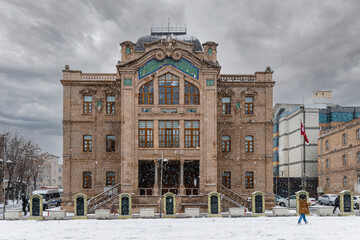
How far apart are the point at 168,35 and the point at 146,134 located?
12.7 meters

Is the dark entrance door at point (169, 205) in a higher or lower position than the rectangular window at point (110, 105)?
lower

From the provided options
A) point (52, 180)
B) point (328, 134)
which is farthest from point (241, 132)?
point (52, 180)

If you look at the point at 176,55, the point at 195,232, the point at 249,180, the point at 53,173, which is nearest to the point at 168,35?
the point at 176,55

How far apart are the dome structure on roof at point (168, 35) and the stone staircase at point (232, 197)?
49.1 ft

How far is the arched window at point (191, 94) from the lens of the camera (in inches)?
1559

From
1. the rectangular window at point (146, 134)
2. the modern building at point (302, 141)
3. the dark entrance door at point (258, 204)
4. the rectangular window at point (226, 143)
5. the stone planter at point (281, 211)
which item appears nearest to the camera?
the stone planter at point (281, 211)

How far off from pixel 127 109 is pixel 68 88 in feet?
24.9

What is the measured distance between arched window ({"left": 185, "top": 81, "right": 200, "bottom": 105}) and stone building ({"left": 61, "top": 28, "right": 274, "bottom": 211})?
93mm

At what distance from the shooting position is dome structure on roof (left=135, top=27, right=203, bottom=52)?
45.5 meters

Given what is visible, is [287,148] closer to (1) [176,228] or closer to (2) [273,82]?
(2) [273,82]

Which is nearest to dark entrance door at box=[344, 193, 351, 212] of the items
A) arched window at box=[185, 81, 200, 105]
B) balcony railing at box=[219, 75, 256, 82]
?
arched window at box=[185, 81, 200, 105]

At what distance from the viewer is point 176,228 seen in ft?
79.4

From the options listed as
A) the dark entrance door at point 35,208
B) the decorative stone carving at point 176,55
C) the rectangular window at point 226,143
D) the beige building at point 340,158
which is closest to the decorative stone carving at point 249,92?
the rectangular window at point 226,143

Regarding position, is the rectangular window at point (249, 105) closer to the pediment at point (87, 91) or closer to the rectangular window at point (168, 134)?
the rectangular window at point (168, 134)
